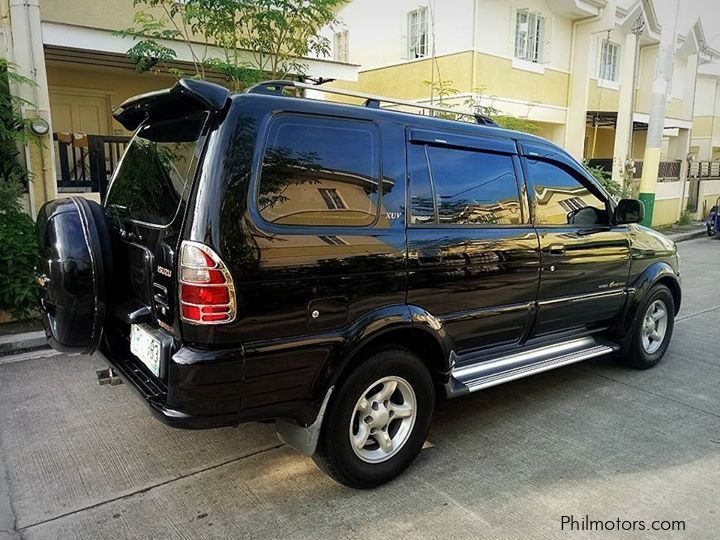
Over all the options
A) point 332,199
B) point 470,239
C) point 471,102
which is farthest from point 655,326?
point 471,102

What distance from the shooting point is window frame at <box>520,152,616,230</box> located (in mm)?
3765

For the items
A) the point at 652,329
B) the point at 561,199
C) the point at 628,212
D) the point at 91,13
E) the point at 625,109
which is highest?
the point at 91,13

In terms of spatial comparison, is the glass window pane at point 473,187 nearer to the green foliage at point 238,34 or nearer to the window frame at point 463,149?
the window frame at point 463,149

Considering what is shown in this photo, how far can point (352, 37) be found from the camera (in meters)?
14.8

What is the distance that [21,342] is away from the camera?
5.23 meters

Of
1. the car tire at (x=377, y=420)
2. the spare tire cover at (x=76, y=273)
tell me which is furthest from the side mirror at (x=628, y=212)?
the spare tire cover at (x=76, y=273)

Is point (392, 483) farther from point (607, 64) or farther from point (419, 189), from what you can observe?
point (607, 64)

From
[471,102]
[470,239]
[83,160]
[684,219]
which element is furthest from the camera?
[684,219]

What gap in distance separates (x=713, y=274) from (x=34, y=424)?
34.0 feet

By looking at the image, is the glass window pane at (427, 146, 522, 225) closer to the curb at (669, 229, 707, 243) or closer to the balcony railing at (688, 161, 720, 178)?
the curb at (669, 229, 707, 243)

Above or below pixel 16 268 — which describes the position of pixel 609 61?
above

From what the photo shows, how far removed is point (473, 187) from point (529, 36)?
11.7 meters

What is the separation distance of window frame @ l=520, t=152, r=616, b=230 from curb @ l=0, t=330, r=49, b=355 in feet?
15.2

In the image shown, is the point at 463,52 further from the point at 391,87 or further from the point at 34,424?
the point at 34,424
